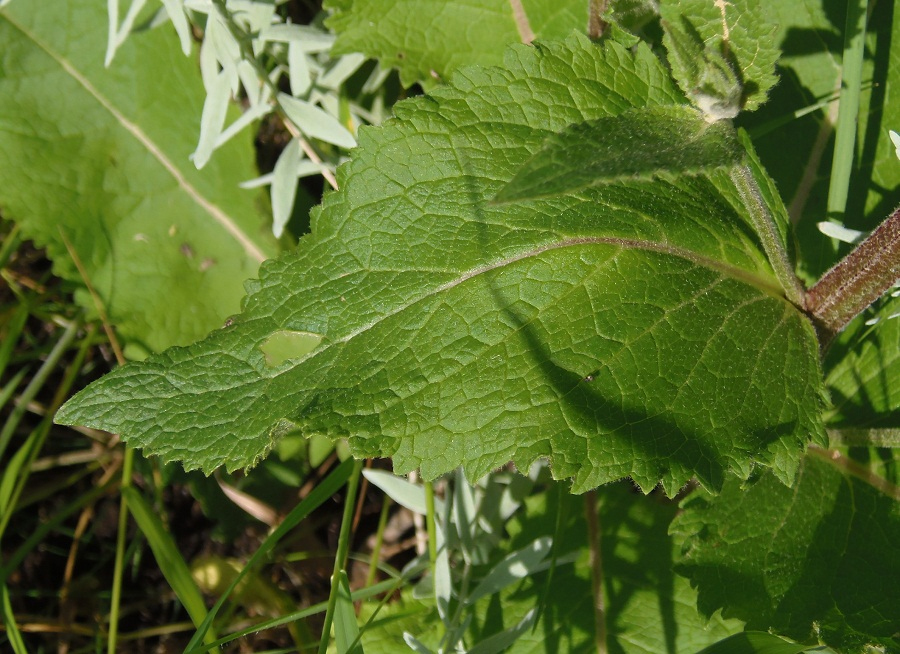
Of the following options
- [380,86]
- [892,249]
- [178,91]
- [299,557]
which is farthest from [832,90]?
[299,557]

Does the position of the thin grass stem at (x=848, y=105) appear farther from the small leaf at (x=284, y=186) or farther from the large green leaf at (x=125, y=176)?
the large green leaf at (x=125, y=176)

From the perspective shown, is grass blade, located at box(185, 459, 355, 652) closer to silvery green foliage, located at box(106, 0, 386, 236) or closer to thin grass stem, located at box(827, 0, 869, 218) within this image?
silvery green foliage, located at box(106, 0, 386, 236)

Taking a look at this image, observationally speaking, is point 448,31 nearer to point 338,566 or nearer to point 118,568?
point 338,566

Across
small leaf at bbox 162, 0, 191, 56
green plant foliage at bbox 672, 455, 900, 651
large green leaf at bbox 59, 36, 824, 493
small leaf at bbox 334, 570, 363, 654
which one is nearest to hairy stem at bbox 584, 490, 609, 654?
green plant foliage at bbox 672, 455, 900, 651

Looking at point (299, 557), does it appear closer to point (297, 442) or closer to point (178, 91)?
point (297, 442)

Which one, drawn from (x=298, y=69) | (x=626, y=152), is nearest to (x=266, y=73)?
(x=298, y=69)

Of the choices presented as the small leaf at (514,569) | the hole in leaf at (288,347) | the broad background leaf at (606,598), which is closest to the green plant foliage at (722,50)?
the broad background leaf at (606,598)
